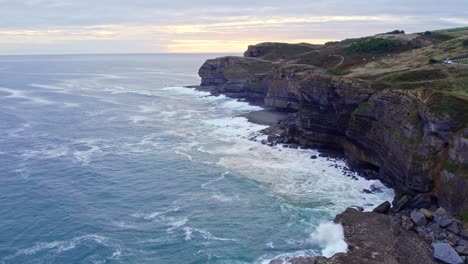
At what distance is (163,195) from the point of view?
203 feet

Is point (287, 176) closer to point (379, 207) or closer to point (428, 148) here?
point (379, 207)

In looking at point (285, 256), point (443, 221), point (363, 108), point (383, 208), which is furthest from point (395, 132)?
point (285, 256)

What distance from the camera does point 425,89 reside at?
197ft

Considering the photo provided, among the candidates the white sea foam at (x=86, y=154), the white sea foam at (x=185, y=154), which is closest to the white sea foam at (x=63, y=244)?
the white sea foam at (x=86, y=154)

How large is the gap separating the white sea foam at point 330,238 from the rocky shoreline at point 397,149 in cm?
85

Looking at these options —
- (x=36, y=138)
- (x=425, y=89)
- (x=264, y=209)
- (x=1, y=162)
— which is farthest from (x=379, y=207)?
(x=36, y=138)

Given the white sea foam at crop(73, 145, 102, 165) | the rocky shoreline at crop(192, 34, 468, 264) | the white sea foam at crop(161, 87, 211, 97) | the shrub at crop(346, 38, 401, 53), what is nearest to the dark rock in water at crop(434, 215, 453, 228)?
the rocky shoreline at crop(192, 34, 468, 264)

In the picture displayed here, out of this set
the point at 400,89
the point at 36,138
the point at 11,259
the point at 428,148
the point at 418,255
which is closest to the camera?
the point at 418,255

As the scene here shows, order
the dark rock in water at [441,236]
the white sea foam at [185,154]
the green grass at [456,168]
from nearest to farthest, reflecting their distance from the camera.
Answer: the dark rock in water at [441,236], the green grass at [456,168], the white sea foam at [185,154]

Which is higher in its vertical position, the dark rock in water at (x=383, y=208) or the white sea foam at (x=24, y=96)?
the white sea foam at (x=24, y=96)

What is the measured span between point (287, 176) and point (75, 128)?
198 feet

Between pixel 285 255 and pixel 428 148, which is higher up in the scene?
pixel 428 148

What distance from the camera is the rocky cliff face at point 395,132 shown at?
49900 mm

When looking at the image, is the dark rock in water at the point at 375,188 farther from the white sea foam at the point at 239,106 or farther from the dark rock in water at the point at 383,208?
the white sea foam at the point at 239,106
